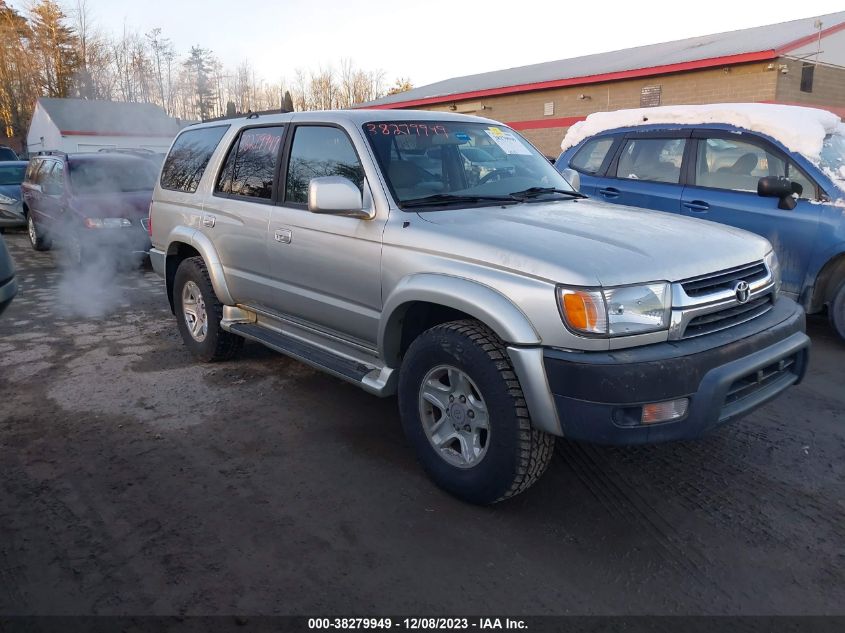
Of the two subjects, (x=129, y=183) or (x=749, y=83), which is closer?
(x=129, y=183)

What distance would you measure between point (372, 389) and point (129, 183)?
25.5 ft

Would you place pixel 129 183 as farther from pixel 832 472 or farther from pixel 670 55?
pixel 670 55

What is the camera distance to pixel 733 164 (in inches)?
236

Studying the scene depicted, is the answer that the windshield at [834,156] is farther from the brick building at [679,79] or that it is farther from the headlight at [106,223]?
the brick building at [679,79]

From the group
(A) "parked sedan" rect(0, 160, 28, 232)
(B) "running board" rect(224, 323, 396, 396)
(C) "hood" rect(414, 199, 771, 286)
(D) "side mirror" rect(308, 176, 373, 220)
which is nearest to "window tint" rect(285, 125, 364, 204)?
(D) "side mirror" rect(308, 176, 373, 220)

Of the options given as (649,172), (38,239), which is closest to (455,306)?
(649,172)

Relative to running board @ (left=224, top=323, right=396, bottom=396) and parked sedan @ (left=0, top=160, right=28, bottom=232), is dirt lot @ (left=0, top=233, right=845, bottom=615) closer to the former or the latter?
running board @ (left=224, top=323, right=396, bottom=396)

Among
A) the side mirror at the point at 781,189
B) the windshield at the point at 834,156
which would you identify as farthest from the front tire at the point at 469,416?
the windshield at the point at 834,156

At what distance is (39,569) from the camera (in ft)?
8.84

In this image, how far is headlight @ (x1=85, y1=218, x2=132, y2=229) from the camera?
8633 millimetres

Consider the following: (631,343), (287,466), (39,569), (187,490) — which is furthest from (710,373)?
(39,569)

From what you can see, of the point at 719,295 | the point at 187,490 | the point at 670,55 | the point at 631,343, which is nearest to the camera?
the point at 631,343

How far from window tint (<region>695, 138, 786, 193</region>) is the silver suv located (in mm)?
2583

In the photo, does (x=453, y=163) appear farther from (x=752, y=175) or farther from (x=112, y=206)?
(x=112, y=206)
